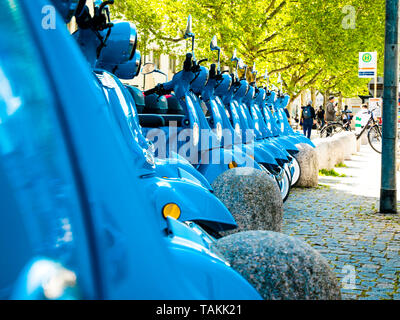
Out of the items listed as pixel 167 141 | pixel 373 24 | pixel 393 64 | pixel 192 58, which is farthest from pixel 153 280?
pixel 373 24

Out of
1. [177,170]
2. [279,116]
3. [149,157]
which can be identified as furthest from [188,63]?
[279,116]

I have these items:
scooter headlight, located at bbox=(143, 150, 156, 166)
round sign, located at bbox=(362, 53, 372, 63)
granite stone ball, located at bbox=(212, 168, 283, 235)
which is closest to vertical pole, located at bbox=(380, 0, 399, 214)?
granite stone ball, located at bbox=(212, 168, 283, 235)

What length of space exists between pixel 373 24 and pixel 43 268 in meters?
19.4

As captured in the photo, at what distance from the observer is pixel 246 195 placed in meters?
4.41

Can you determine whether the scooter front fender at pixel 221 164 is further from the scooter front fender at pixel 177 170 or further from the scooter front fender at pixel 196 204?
the scooter front fender at pixel 196 204

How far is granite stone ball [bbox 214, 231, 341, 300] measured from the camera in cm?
207

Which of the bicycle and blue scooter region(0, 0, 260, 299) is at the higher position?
blue scooter region(0, 0, 260, 299)

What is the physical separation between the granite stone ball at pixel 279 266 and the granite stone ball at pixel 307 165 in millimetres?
7100

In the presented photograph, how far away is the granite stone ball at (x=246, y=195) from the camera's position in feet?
14.4

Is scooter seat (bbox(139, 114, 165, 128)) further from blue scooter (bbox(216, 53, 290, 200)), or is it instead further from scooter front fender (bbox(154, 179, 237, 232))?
scooter front fender (bbox(154, 179, 237, 232))

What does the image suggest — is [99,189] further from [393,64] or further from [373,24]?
[373,24]

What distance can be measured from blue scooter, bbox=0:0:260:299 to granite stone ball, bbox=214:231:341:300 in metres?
1.01

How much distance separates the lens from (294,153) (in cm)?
922

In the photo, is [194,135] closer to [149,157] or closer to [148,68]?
[148,68]
